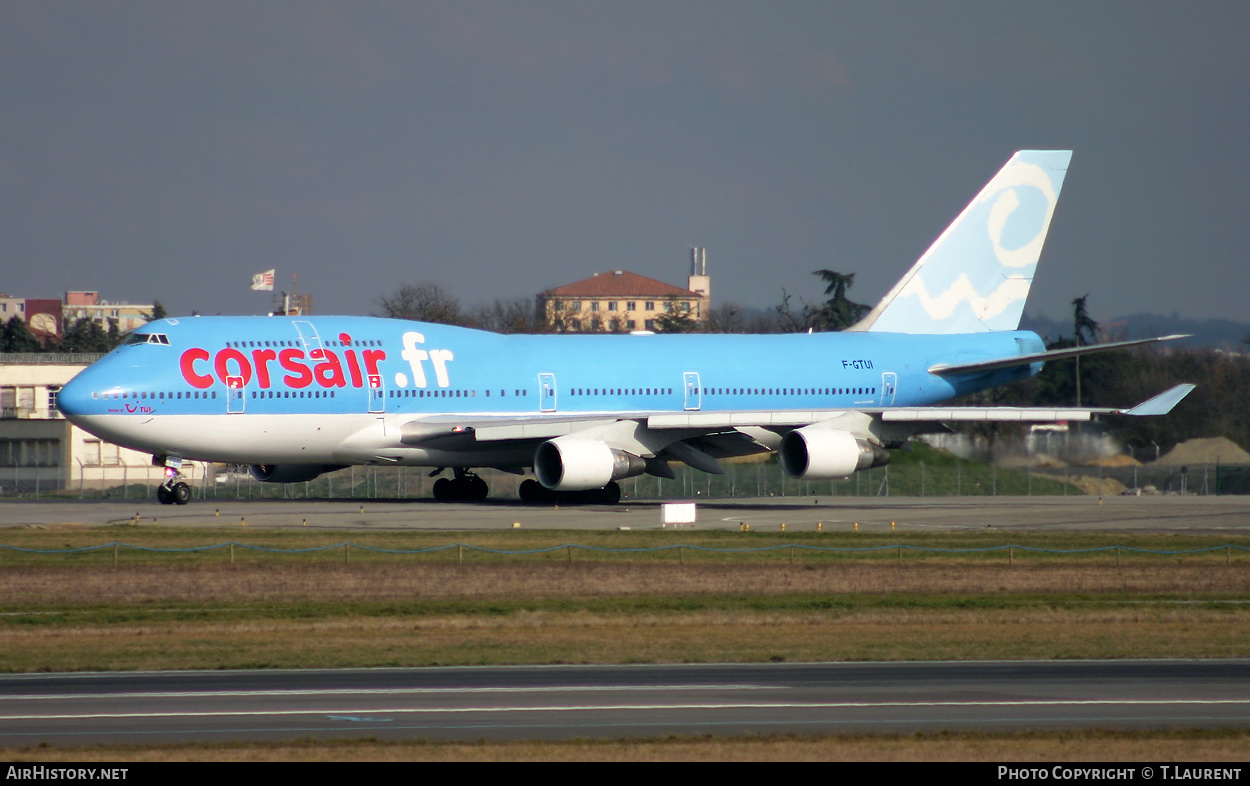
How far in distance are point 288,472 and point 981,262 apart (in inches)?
945

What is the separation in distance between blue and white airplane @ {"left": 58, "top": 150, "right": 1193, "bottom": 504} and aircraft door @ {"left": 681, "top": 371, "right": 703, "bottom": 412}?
1.7 inches

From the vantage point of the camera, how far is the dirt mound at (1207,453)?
5672 cm

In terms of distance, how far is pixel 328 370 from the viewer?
38219 mm

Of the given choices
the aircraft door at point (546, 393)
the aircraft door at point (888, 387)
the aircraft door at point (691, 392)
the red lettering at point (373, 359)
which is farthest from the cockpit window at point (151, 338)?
the aircraft door at point (888, 387)

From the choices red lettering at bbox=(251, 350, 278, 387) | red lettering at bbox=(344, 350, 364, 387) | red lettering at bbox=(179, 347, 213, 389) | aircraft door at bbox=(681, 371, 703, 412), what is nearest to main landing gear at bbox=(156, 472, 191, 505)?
red lettering at bbox=(179, 347, 213, 389)

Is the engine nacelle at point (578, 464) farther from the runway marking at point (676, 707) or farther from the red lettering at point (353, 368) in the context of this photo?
the runway marking at point (676, 707)

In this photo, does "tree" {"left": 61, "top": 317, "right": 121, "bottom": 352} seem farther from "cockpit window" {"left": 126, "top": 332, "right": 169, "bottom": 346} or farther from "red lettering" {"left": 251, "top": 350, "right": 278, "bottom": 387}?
"red lettering" {"left": 251, "top": 350, "right": 278, "bottom": 387}

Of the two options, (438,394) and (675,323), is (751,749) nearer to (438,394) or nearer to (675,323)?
(438,394)

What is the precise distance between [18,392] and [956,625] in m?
61.6

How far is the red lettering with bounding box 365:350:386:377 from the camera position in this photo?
38.8 meters

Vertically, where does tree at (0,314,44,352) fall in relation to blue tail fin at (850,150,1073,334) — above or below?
above

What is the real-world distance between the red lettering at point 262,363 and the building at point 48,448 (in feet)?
50.0

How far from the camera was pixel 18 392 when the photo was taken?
237ft
